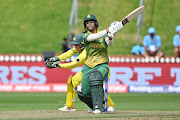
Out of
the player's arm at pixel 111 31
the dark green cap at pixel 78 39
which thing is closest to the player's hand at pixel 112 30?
the player's arm at pixel 111 31

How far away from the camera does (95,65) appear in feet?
30.8

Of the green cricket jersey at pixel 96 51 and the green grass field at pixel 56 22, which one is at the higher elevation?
the green grass field at pixel 56 22

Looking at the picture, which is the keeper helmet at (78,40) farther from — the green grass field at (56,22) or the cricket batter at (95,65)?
the green grass field at (56,22)

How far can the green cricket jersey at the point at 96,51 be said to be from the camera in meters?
9.35

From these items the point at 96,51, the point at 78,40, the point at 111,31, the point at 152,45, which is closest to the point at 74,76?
the point at 78,40

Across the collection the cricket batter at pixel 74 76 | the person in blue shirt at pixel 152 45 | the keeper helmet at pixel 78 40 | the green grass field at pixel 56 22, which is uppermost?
the green grass field at pixel 56 22

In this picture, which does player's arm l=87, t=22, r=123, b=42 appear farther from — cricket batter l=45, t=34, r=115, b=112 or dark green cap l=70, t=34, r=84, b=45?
cricket batter l=45, t=34, r=115, b=112

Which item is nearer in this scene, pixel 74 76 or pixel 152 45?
pixel 74 76

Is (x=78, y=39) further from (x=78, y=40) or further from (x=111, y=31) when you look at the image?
(x=111, y=31)

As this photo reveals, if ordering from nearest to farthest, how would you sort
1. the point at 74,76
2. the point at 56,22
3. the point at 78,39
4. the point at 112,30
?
1. the point at 112,30
2. the point at 78,39
3. the point at 74,76
4. the point at 56,22

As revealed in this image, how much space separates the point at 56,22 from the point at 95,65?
2154 centimetres

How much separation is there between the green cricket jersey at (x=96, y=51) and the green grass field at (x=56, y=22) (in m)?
16.5

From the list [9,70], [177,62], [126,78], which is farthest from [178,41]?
[9,70]

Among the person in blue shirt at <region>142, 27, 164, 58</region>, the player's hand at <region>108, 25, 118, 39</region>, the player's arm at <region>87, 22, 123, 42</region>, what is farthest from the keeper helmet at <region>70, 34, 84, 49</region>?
the person in blue shirt at <region>142, 27, 164, 58</region>
